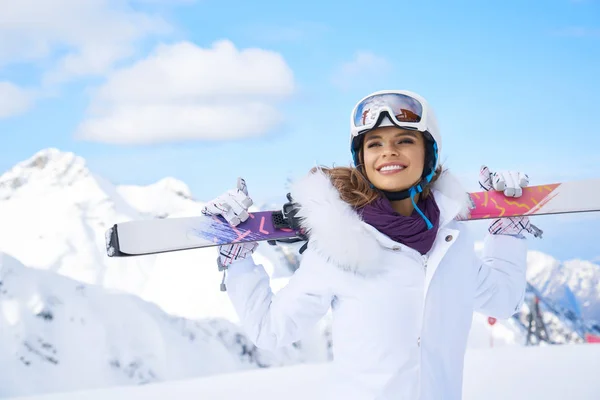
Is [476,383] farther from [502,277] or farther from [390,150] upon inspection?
[390,150]

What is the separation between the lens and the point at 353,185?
1688mm

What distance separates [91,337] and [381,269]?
9.91 m

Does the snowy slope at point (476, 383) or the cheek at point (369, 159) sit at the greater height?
the cheek at point (369, 159)

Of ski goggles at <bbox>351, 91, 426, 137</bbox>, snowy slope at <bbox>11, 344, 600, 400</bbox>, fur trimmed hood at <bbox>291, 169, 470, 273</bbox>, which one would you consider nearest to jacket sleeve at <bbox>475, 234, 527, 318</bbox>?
fur trimmed hood at <bbox>291, 169, 470, 273</bbox>

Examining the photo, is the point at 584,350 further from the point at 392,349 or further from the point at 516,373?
the point at 392,349

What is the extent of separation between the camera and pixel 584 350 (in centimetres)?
432

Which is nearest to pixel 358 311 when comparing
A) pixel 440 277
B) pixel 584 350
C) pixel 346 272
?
pixel 346 272

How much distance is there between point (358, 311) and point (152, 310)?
9486 millimetres

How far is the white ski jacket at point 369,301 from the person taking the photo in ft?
5.08

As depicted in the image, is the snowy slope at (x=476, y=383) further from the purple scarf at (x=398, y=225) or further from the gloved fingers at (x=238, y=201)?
the purple scarf at (x=398, y=225)

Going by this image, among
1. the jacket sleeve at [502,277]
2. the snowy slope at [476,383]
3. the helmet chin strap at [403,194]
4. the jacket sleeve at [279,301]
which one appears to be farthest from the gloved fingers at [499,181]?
the snowy slope at [476,383]

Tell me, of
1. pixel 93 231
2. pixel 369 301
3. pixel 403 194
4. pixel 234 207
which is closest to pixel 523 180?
pixel 403 194

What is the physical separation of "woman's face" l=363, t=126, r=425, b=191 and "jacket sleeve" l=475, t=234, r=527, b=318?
0.45 meters

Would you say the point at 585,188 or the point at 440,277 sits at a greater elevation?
the point at 585,188
